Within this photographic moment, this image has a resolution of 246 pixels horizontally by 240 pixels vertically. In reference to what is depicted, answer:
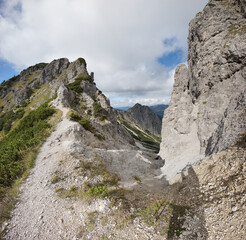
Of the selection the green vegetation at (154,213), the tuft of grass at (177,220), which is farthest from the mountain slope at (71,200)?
the tuft of grass at (177,220)

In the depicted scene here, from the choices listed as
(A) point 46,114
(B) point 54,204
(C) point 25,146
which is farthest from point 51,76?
(B) point 54,204

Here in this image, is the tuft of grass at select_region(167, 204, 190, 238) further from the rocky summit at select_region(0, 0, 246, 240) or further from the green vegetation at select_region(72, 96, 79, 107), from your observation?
the green vegetation at select_region(72, 96, 79, 107)

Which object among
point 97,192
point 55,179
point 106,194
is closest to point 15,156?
point 55,179

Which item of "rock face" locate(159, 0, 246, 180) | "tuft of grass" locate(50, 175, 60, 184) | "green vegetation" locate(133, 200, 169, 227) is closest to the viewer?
"green vegetation" locate(133, 200, 169, 227)

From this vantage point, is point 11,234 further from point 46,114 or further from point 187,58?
point 187,58

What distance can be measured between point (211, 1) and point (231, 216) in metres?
57.3

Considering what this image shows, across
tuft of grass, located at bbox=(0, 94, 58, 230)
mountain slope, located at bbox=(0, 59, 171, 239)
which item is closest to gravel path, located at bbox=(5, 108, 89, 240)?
mountain slope, located at bbox=(0, 59, 171, 239)

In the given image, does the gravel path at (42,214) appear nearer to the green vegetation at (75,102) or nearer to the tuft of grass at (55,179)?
the tuft of grass at (55,179)

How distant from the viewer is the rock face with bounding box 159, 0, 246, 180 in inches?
1095

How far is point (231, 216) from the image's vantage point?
612 centimetres

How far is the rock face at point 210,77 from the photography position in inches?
1095

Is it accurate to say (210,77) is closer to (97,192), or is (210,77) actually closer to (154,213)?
(154,213)

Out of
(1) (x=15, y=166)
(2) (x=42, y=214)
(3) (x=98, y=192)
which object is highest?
(1) (x=15, y=166)

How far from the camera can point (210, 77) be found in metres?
33.2
